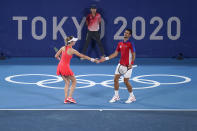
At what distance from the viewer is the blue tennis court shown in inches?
393

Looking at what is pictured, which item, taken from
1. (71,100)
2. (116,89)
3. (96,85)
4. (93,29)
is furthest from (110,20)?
(71,100)

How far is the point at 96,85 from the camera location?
12141mm

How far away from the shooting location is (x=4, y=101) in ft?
33.5

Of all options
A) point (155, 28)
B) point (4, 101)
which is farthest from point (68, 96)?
point (155, 28)

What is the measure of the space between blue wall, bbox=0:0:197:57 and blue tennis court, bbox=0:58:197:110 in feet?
2.74

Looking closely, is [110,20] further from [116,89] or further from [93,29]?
[116,89]

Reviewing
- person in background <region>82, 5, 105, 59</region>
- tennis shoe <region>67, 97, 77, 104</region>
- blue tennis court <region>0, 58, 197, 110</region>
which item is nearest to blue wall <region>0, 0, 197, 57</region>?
person in background <region>82, 5, 105, 59</region>

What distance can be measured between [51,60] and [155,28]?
13.7 ft

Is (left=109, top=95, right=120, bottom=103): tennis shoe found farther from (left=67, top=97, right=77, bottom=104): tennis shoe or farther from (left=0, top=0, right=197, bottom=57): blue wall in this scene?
(left=0, top=0, right=197, bottom=57): blue wall

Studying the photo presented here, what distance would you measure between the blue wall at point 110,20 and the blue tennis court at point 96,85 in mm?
835

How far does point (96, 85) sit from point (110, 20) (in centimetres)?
530

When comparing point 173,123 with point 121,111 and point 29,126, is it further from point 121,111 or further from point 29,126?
point 29,126

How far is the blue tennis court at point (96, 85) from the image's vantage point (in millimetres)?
9977

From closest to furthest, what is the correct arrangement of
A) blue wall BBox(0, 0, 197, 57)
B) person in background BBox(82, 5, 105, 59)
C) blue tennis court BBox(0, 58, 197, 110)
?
1. blue tennis court BBox(0, 58, 197, 110)
2. person in background BBox(82, 5, 105, 59)
3. blue wall BBox(0, 0, 197, 57)
